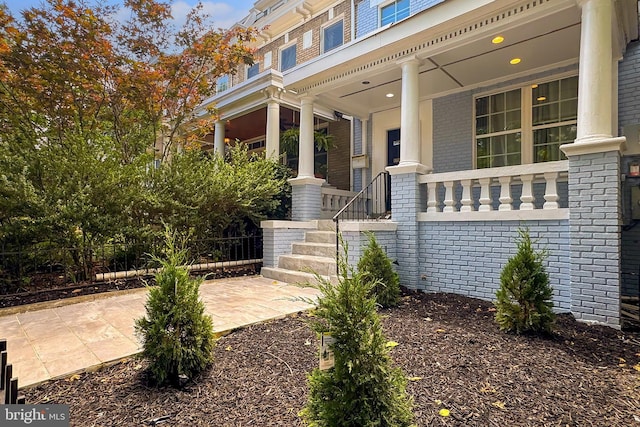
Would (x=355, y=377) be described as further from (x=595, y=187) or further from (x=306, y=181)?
(x=306, y=181)

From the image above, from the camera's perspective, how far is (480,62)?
5508 millimetres

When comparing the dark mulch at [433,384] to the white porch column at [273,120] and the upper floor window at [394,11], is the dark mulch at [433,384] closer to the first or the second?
the white porch column at [273,120]

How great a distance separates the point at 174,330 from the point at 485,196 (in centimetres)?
398

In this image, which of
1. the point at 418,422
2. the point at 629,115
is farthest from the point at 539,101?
the point at 418,422

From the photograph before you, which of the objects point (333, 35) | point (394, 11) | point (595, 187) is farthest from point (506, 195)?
point (333, 35)

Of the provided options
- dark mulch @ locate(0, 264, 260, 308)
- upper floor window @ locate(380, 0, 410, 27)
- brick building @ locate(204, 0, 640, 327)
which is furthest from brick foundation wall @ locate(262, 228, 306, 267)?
upper floor window @ locate(380, 0, 410, 27)

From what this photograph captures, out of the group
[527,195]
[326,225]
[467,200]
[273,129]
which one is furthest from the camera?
[273,129]

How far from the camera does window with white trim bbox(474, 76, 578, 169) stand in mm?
5680

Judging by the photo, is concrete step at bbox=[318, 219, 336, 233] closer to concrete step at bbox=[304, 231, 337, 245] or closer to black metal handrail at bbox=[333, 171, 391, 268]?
concrete step at bbox=[304, 231, 337, 245]

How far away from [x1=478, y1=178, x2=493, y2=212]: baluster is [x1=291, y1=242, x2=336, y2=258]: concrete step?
2271 mm

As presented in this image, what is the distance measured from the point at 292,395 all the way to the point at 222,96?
8.55 meters

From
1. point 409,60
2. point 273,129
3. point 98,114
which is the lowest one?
point 98,114

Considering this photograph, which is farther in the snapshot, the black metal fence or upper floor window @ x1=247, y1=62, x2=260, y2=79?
upper floor window @ x1=247, y1=62, x2=260, y2=79

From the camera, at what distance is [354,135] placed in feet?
27.8
